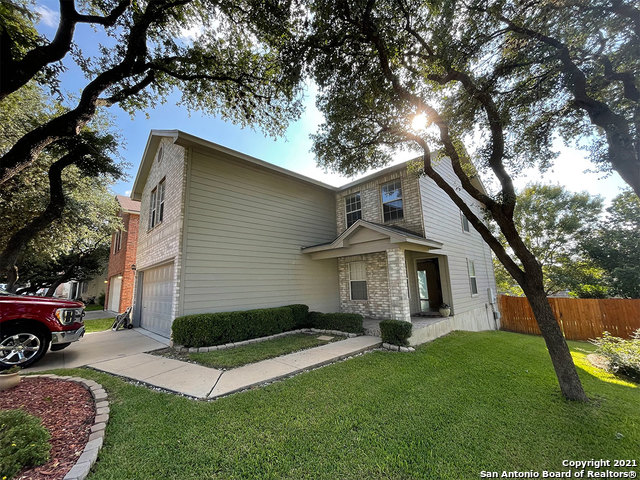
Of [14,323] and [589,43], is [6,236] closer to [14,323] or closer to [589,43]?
[14,323]

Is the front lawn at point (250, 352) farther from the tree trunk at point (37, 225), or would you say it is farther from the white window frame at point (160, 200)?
the white window frame at point (160, 200)

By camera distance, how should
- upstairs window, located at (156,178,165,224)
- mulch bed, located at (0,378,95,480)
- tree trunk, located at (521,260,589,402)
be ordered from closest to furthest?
mulch bed, located at (0,378,95,480)
tree trunk, located at (521,260,589,402)
upstairs window, located at (156,178,165,224)

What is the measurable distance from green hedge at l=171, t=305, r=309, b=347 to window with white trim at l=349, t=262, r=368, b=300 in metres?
3.14

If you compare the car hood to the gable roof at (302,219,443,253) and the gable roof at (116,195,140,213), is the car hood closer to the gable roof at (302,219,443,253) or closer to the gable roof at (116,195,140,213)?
the gable roof at (302,219,443,253)

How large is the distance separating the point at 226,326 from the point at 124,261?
1060 centimetres

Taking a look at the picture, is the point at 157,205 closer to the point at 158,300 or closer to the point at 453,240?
the point at 158,300

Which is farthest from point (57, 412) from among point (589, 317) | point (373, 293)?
point (589, 317)

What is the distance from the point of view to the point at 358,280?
10.3 meters

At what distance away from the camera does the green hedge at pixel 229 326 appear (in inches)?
246

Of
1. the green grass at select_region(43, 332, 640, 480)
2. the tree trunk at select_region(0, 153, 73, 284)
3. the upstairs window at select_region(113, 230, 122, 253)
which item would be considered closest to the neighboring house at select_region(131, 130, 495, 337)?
the tree trunk at select_region(0, 153, 73, 284)

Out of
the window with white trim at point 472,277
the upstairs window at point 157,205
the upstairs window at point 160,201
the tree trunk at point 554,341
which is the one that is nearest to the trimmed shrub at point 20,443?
the tree trunk at point 554,341

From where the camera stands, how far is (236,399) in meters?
3.63

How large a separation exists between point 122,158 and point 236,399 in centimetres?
1008

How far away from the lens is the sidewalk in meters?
4.06
